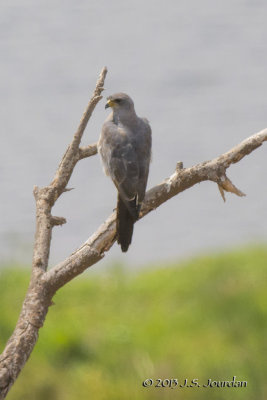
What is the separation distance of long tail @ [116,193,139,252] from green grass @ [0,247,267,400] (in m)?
1.80

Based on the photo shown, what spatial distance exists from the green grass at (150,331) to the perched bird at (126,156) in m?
1.68

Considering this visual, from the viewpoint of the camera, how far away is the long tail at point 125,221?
10.4 ft

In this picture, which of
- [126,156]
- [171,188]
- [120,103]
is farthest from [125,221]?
[120,103]

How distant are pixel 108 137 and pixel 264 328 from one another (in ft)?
7.22

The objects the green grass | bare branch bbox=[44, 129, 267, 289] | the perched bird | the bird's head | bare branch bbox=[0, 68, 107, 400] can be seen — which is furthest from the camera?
the green grass

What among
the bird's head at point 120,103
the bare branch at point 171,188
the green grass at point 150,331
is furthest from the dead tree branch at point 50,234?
the green grass at point 150,331

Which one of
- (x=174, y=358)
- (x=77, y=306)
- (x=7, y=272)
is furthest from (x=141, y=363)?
(x=7, y=272)

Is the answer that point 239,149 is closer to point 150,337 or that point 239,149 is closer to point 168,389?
point 168,389

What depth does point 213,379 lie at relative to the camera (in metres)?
4.93

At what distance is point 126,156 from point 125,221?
51cm

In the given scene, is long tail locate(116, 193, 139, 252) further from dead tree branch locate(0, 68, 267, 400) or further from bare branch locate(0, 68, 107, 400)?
bare branch locate(0, 68, 107, 400)

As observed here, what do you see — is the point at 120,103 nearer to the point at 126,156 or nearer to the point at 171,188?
the point at 126,156

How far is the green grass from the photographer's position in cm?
489

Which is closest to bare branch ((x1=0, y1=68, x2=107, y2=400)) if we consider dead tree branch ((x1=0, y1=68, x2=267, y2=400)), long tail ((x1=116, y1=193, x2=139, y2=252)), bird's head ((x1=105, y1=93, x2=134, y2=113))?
dead tree branch ((x1=0, y1=68, x2=267, y2=400))
